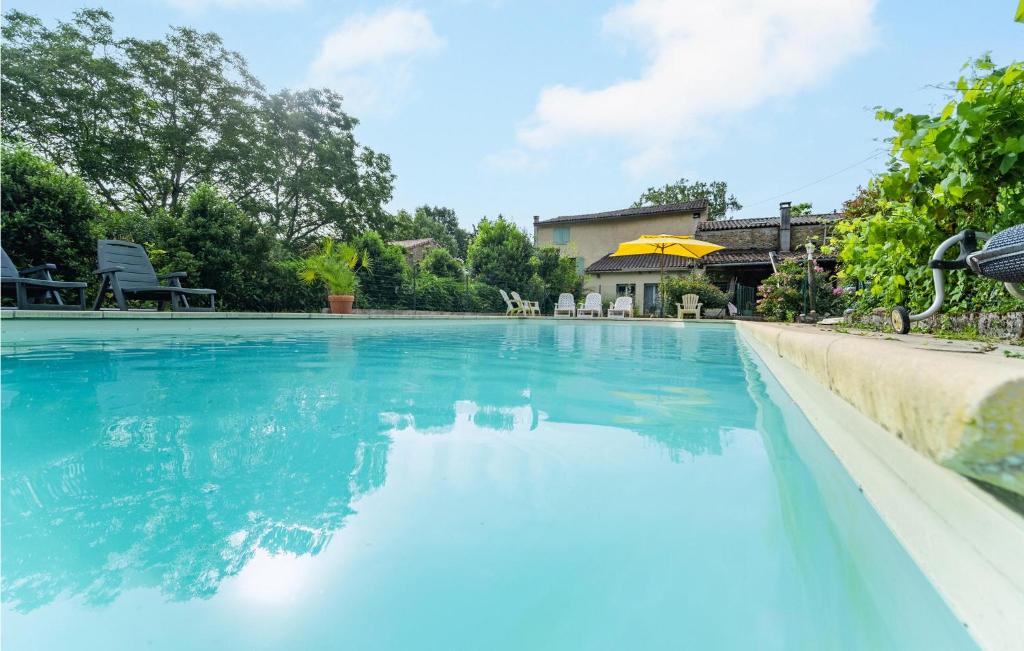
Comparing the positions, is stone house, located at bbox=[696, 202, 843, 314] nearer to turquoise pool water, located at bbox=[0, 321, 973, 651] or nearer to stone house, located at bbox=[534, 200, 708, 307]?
stone house, located at bbox=[534, 200, 708, 307]

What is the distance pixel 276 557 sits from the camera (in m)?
0.89

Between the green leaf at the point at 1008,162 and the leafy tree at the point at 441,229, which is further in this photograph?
the leafy tree at the point at 441,229

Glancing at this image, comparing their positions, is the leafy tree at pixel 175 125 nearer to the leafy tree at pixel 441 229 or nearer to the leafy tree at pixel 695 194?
the leafy tree at pixel 441 229

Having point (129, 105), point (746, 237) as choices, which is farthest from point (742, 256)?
point (129, 105)

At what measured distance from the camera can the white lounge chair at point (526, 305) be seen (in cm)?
1687

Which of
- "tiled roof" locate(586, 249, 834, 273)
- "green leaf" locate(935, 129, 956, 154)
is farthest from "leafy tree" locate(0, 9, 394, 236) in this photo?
"green leaf" locate(935, 129, 956, 154)

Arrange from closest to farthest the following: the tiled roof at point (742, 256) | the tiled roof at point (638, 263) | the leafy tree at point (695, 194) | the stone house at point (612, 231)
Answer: the tiled roof at point (742, 256), the tiled roof at point (638, 263), the stone house at point (612, 231), the leafy tree at point (695, 194)

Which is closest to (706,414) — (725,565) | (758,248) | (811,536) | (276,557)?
(811,536)

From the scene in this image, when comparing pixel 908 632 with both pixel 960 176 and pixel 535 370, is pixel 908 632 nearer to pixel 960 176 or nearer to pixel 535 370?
pixel 960 176

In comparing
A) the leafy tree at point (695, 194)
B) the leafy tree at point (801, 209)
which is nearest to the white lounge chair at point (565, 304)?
the leafy tree at point (801, 209)

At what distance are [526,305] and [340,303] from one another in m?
8.14

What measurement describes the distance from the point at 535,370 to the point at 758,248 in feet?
64.3

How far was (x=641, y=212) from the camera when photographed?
22453 mm

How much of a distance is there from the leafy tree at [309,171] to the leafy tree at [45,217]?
10.8m
